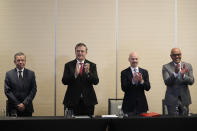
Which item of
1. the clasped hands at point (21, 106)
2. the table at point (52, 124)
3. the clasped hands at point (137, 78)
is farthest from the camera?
the clasped hands at point (21, 106)

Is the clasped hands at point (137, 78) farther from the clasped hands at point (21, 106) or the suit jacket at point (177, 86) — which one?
the clasped hands at point (21, 106)

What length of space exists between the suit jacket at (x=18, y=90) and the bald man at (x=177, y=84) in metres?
1.88

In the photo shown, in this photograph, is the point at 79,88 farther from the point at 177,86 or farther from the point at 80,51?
the point at 177,86

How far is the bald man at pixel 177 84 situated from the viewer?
145 inches

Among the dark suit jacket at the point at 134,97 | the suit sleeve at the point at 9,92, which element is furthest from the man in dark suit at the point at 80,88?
the suit sleeve at the point at 9,92

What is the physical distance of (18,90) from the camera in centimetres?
382

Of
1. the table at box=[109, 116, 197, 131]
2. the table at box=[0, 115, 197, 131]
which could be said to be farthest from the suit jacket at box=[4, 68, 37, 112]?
the table at box=[109, 116, 197, 131]

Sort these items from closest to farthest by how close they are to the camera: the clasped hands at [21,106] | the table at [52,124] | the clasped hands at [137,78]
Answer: the table at [52,124] → the clasped hands at [137,78] → the clasped hands at [21,106]

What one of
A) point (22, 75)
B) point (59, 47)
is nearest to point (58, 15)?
point (59, 47)

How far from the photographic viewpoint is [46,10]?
4.94m

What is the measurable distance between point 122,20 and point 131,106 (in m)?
1.92

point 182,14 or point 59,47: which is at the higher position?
point 182,14

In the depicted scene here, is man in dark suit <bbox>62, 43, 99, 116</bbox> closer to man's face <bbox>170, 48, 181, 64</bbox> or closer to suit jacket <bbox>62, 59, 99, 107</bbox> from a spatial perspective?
suit jacket <bbox>62, 59, 99, 107</bbox>

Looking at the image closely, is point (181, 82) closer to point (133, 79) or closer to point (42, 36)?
point (133, 79)
